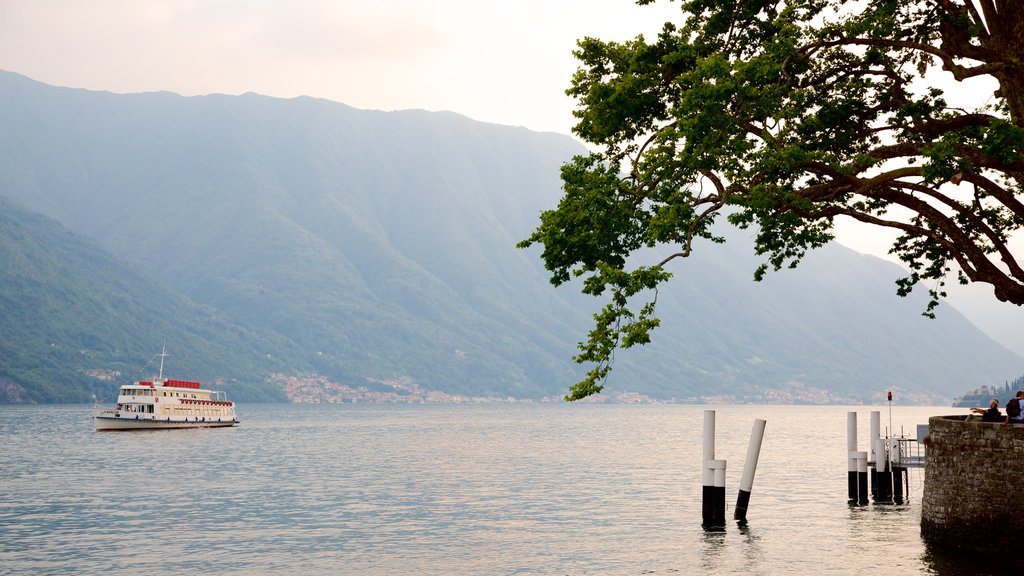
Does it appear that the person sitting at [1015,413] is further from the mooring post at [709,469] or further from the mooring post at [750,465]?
the mooring post at [709,469]

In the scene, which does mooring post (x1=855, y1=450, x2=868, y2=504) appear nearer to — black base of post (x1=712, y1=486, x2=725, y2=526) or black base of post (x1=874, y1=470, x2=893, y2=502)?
black base of post (x1=874, y1=470, x2=893, y2=502)

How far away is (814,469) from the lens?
7275 cm

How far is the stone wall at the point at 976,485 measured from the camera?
2592 centimetres

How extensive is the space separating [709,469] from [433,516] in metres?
14.4

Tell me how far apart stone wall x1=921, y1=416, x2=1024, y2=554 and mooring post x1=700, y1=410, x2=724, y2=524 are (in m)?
8.00

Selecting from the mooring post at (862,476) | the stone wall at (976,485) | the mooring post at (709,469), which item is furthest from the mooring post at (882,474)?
the stone wall at (976,485)

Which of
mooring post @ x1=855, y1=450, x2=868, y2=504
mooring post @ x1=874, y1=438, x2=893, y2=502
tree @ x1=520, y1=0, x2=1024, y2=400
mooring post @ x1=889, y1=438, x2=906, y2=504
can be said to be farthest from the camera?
mooring post @ x1=855, y1=450, x2=868, y2=504

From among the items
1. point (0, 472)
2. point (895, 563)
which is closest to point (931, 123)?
point (895, 563)

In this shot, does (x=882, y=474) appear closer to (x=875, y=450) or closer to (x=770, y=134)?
(x=875, y=450)

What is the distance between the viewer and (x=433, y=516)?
148 feet

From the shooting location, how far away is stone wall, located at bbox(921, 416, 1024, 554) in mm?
25922

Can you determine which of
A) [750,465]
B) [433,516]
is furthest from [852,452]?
[433,516]

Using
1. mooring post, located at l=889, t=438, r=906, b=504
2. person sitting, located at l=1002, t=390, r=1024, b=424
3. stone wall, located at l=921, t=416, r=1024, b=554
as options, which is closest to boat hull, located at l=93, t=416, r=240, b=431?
mooring post, located at l=889, t=438, r=906, b=504

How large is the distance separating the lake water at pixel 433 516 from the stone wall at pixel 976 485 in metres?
0.98
